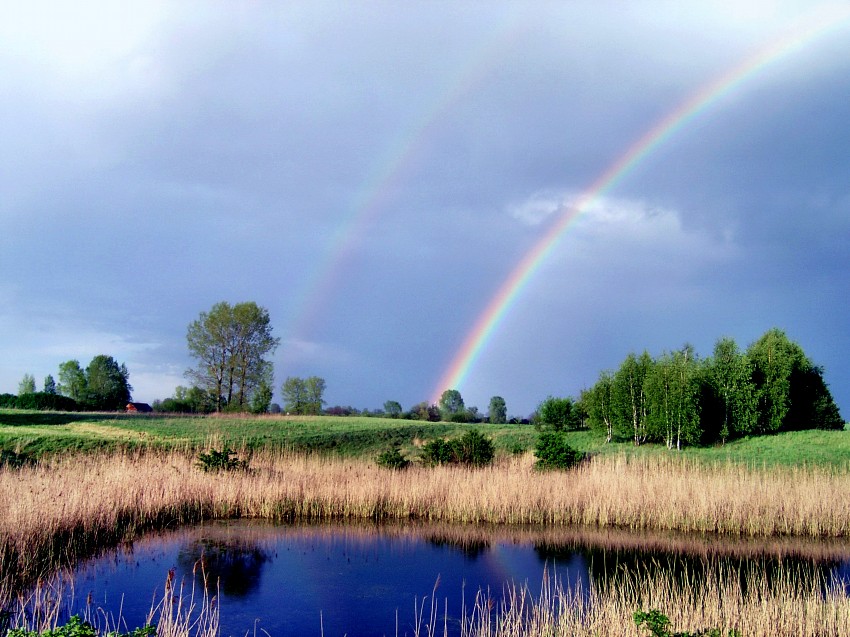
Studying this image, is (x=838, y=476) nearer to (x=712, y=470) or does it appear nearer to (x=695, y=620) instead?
(x=712, y=470)

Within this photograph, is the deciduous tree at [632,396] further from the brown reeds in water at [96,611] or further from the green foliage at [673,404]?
the brown reeds in water at [96,611]

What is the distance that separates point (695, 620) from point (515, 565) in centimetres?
408

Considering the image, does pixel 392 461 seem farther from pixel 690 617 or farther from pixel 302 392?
pixel 302 392

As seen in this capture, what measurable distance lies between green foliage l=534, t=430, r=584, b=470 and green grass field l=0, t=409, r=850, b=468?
407cm

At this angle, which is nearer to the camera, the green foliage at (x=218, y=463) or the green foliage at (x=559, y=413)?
the green foliage at (x=218, y=463)

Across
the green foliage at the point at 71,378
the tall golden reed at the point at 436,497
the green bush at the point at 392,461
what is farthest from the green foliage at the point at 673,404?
the green foliage at the point at 71,378

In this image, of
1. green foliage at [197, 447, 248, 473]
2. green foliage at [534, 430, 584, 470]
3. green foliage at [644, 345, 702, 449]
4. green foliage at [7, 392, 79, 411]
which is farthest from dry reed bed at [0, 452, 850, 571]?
green foliage at [7, 392, 79, 411]

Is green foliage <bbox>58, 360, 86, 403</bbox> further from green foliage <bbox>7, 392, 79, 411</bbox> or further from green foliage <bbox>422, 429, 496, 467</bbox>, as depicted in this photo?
green foliage <bbox>422, 429, 496, 467</bbox>

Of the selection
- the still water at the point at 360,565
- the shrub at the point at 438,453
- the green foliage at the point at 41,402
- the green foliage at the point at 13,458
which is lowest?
the still water at the point at 360,565

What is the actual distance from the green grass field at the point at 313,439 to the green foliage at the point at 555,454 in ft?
13.4

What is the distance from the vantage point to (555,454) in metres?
17.0

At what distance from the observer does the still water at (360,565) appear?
25.3 feet

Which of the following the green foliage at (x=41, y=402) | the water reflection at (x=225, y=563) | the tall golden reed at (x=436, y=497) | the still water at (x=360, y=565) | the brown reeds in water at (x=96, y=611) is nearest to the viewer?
the brown reeds in water at (x=96, y=611)

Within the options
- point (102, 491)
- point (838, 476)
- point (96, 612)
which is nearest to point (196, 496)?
point (102, 491)
